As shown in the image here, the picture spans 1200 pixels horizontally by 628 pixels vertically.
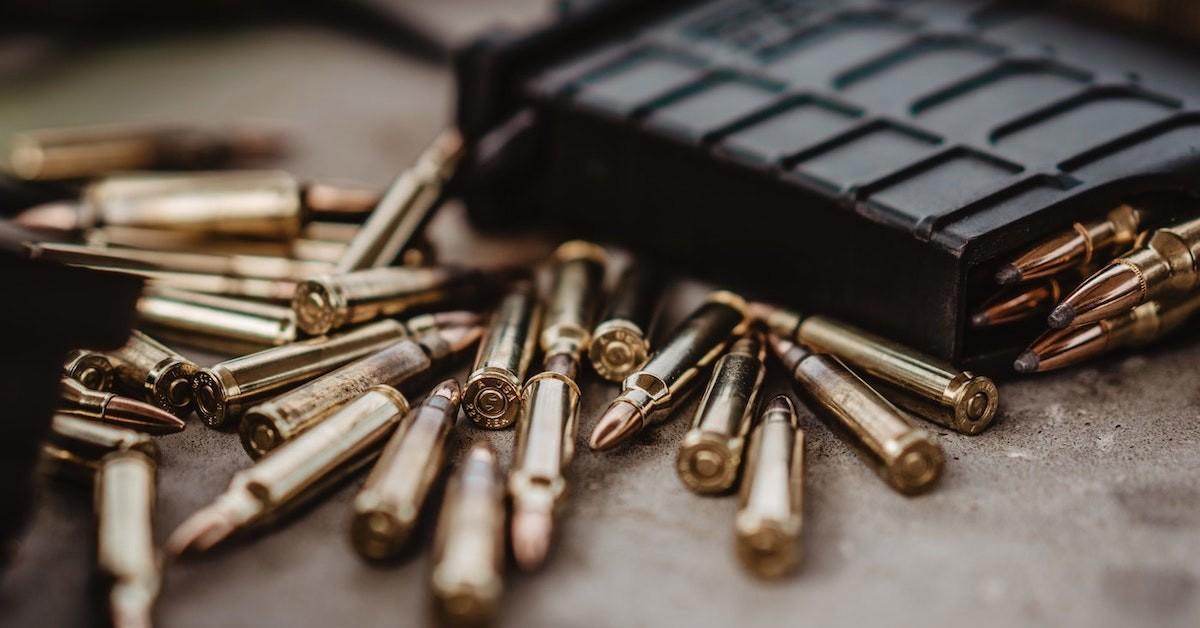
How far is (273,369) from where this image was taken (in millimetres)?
2369

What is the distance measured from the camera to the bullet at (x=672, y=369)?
2.22 meters

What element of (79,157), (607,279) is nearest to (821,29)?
(607,279)

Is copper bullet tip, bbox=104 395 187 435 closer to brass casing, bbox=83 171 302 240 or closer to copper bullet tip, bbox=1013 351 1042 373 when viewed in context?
brass casing, bbox=83 171 302 240

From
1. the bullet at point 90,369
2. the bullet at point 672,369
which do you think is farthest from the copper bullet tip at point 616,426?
the bullet at point 90,369

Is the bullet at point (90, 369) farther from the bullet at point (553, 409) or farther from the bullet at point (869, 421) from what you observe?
the bullet at point (869, 421)

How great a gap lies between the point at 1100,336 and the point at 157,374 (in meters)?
2.00

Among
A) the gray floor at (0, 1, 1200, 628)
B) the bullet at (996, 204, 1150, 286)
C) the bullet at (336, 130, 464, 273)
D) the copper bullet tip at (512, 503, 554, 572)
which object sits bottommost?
the gray floor at (0, 1, 1200, 628)

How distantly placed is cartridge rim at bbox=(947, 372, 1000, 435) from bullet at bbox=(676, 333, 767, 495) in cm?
40

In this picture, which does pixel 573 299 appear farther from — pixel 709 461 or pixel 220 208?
pixel 220 208

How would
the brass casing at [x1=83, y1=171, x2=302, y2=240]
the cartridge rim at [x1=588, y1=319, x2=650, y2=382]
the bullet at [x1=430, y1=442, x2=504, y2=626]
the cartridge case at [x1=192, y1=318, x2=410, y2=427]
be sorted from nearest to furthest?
the bullet at [x1=430, y1=442, x2=504, y2=626] < the cartridge case at [x1=192, y1=318, x2=410, y2=427] < the cartridge rim at [x1=588, y1=319, x2=650, y2=382] < the brass casing at [x1=83, y1=171, x2=302, y2=240]

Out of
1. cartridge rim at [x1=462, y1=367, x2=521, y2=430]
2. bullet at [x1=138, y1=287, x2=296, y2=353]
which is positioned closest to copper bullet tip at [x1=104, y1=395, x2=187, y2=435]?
bullet at [x1=138, y1=287, x2=296, y2=353]

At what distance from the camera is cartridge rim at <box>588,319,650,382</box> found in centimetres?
247

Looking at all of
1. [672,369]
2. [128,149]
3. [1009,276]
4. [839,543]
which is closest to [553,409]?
[672,369]

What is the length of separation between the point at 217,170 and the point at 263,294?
1.09m
